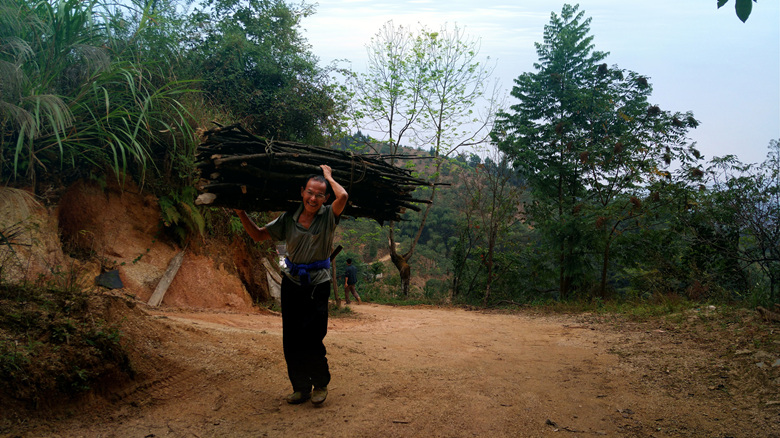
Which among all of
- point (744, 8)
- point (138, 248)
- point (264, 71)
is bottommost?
point (138, 248)

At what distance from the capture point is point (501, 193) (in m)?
13.1

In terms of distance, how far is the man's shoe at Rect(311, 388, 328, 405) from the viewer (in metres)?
3.27

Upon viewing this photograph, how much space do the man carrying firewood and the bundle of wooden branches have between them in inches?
11.6

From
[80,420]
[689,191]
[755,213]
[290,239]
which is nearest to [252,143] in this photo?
[290,239]

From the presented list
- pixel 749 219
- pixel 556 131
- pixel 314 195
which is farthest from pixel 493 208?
pixel 314 195

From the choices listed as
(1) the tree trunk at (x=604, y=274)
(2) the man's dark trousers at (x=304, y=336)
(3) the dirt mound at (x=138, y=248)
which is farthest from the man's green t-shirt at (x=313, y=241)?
(1) the tree trunk at (x=604, y=274)

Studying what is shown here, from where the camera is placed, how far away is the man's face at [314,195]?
134 inches

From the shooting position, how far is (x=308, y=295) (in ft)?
11.0

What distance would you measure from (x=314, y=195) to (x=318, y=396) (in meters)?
1.50

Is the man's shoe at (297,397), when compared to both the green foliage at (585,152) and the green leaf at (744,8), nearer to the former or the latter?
the green leaf at (744,8)

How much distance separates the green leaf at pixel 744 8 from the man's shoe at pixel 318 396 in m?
3.34

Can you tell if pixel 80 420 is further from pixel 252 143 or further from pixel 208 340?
pixel 252 143

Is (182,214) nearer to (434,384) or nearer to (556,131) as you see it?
(434,384)

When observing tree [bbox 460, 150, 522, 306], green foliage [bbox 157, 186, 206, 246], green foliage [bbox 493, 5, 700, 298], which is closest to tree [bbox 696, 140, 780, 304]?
green foliage [bbox 493, 5, 700, 298]
